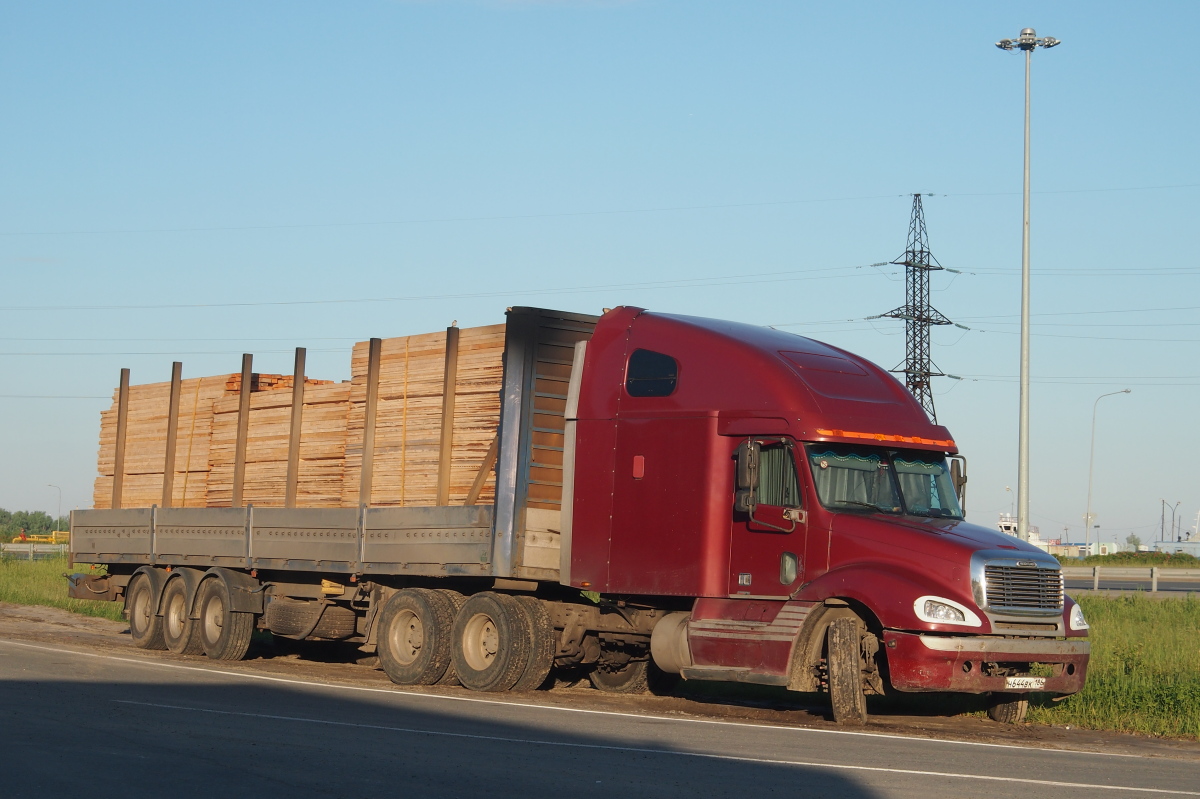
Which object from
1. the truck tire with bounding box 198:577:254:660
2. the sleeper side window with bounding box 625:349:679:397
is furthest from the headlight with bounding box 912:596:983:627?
the truck tire with bounding box 198:577:254:660

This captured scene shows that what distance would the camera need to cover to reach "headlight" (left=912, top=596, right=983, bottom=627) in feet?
38.0

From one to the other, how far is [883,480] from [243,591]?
9.36 m

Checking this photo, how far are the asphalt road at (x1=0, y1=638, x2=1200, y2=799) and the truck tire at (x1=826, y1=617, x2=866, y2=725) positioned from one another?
521mm

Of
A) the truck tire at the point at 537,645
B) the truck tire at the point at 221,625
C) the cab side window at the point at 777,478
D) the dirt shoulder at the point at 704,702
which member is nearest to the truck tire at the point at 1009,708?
the dirt shoulder at the point at 704,702

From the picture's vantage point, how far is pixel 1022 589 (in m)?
12.0

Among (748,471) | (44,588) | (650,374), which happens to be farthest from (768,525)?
(44,588)

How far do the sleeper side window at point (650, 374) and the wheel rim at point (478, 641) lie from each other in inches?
122

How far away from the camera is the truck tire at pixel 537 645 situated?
47.2 ft

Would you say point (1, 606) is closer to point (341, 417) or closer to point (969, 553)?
point (341, 417)

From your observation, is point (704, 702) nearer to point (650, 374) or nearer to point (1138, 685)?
point (650, 374)

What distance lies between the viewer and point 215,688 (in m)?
13.7

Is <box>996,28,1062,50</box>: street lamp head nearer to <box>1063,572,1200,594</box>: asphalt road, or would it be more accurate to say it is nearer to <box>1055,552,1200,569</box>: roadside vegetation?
<box>1063,572,1200,594</box>: asphalt road

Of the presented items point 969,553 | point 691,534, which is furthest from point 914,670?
point 691,534

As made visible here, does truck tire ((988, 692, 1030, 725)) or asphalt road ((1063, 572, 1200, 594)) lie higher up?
asphalt road ((1063, 572, 1200, 594))
